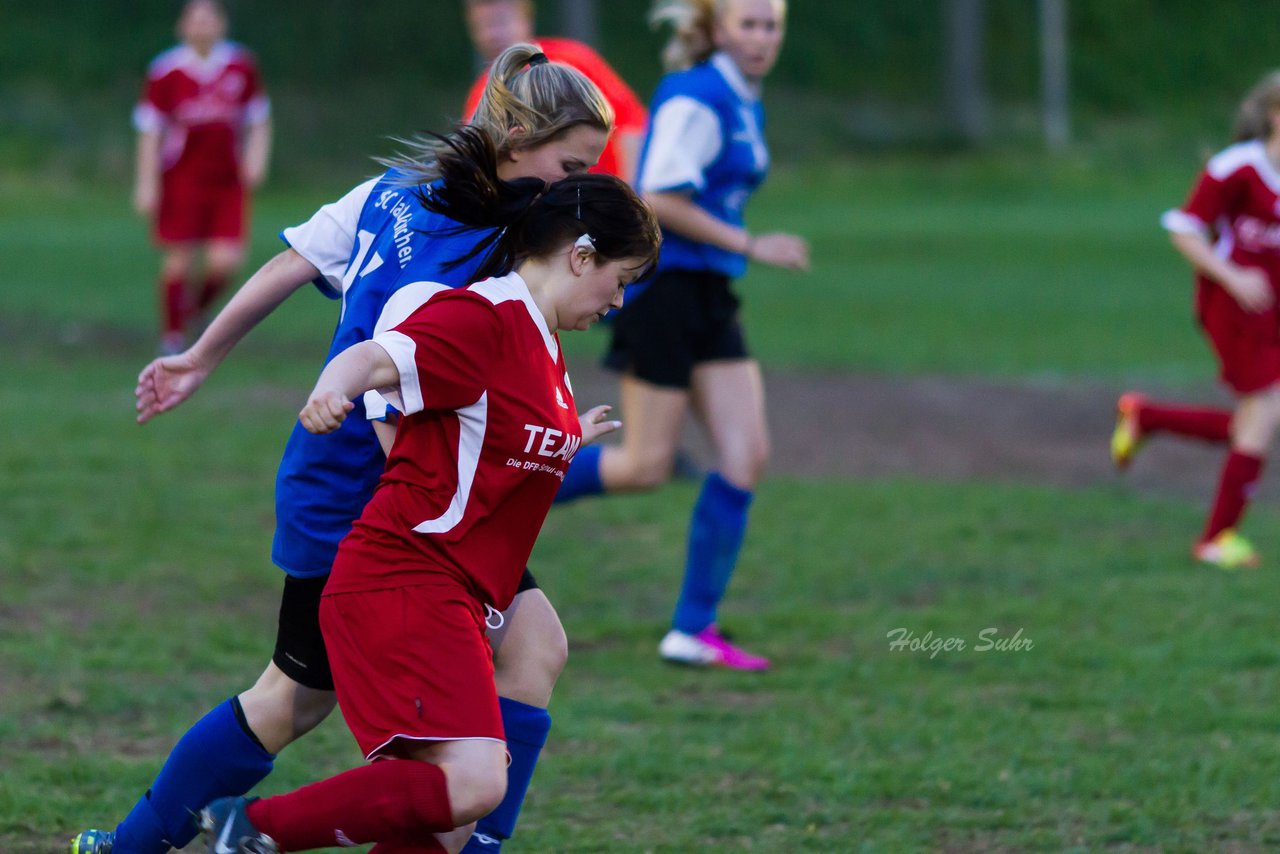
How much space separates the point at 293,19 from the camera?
32938 millimetres

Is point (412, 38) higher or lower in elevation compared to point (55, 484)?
higher

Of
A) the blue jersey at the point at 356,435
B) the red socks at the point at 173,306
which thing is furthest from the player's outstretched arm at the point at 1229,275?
the red socks at the point at 173,306

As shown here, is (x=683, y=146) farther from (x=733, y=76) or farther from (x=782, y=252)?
(x=782, y=252)

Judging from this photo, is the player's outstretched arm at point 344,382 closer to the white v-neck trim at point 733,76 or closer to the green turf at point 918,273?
the white v-neck trim at point 733,76

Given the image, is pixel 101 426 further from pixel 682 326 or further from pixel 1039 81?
pixel 1039 81

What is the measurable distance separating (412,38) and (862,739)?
3106cm

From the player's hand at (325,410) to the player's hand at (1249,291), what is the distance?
4.32 metres

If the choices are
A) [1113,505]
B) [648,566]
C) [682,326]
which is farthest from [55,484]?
[1113,505]

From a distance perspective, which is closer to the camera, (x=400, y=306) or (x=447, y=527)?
(x=447, y=527)

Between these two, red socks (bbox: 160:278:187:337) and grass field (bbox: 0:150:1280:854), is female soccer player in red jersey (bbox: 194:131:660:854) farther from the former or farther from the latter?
red socks (bbox: 160:278:187:337)

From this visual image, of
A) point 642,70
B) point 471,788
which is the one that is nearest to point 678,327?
point 471,788

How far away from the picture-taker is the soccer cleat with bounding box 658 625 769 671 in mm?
4895

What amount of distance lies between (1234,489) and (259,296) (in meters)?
4.17

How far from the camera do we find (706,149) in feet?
16.0
